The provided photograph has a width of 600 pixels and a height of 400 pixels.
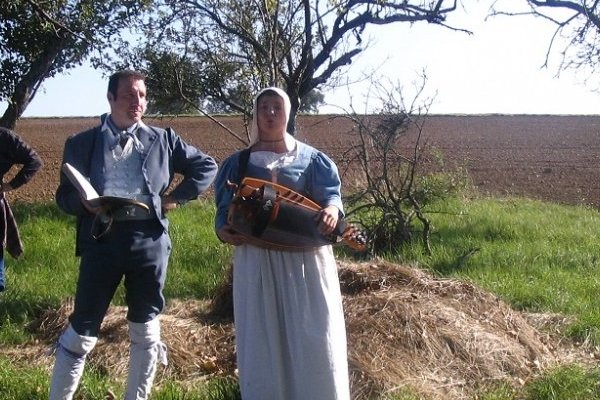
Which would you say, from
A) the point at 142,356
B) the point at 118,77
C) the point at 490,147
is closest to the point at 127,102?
the point at 118,77

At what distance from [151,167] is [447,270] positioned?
14.4 feet

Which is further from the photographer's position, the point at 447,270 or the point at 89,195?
the point at 447,270

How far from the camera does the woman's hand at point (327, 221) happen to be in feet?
10.7

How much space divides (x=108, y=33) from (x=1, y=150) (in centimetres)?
420

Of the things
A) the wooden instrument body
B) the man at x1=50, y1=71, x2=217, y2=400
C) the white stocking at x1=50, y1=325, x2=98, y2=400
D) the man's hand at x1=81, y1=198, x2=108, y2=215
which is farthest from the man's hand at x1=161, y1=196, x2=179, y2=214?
the white stocking at x1=50, y1=325, x2=98, y2=400

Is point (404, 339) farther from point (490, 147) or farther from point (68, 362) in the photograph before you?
point (490, 147)

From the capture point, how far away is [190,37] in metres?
7.41

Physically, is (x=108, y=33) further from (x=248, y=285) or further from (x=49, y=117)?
(x=49, y=117)

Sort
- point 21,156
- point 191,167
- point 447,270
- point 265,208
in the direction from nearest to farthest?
point 265,208 < point 191,167 < point 21,156 < point 447,270

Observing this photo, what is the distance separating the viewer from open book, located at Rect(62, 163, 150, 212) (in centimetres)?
332

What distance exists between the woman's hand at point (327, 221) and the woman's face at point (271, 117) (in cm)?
45

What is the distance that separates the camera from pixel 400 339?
472 cm

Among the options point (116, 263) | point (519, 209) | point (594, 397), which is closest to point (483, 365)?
point (594, 397)

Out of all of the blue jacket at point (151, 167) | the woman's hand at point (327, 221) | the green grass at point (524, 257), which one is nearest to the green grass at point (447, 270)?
the green grass at point (524, 257)
